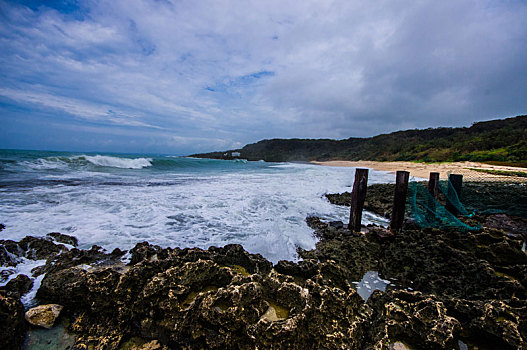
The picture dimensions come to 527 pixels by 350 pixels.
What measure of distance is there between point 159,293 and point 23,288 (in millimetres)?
1906

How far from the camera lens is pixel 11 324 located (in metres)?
2.12

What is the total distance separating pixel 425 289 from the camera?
10.8ft

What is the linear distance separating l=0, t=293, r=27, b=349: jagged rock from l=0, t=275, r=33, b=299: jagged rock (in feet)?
1.35

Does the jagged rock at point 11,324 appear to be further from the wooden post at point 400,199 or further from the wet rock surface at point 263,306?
the wooden post at point 400,199

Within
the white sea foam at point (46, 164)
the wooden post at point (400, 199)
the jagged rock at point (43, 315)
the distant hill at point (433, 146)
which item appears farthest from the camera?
the distant hill at point (433, 146)

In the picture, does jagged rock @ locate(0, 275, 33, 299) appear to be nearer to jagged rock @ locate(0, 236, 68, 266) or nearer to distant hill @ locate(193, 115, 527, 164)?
jagged rock @ locate(0, 236, 68, 266)

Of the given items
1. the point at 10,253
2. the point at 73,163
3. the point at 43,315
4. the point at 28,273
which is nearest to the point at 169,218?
the point at 10,253

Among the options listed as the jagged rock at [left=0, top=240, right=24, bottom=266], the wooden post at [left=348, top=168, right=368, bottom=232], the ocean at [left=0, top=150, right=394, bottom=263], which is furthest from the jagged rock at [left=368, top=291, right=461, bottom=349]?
the jagged rock at [left=0, top=240, right=24, bottom=266]

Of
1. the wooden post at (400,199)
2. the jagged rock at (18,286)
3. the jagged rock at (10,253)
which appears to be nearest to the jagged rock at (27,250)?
the jagged rock at (10,253)

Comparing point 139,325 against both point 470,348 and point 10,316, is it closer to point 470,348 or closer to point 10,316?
point 10,316

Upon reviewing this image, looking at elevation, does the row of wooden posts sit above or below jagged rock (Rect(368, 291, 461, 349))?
above

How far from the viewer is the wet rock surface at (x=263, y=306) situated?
6.91ft

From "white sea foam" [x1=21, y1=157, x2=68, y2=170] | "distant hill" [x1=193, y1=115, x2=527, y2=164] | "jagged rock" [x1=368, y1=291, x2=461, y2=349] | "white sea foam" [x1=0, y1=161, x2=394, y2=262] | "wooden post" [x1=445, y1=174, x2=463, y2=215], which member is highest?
"distant hill" [x1=193, y1=115, x2=527, y2=164]

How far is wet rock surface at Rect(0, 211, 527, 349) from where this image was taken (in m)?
2.11
